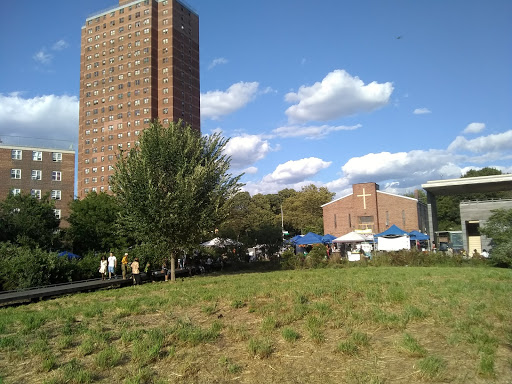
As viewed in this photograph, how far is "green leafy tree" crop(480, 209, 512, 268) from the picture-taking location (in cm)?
2767

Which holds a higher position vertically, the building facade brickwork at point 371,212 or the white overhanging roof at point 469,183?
the white overhanging roof at point 469,183

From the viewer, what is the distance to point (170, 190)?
22812 millimetres

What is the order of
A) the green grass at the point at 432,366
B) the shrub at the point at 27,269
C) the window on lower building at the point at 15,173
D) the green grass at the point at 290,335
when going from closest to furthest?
the green grass at the point at 432,366
the green grass at the point at 290,335
the shrub at the point at 27,269
the window on lower building at the point at 15,173

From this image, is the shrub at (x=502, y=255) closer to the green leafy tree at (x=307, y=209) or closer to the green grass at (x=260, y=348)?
the green grass at (x=260, y=348)

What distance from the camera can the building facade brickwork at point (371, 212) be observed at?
54062 mm

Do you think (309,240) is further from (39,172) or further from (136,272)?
(39,172)

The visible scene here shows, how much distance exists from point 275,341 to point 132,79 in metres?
110

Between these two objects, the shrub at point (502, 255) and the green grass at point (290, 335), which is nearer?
the green grass at point (290, 335)

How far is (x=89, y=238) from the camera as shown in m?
37.1

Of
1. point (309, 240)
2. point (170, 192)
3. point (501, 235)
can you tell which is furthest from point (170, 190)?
point (501, 235)

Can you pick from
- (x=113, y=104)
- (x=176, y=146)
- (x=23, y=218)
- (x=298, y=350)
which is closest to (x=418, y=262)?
(x=176, y=146)

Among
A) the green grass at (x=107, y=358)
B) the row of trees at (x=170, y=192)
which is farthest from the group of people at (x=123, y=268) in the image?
the green grass at (x=107, y=358)

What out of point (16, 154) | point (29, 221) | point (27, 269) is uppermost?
point (16, 154)

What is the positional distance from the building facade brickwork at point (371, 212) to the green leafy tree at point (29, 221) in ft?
119
